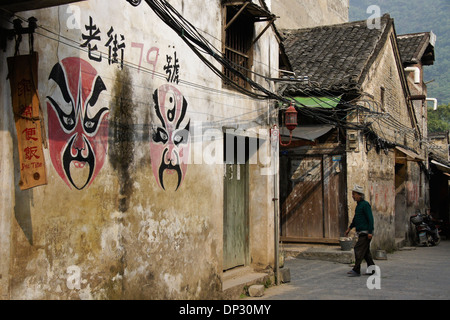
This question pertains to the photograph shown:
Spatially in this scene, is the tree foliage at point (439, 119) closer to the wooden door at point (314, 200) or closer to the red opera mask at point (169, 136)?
the wooden door at point (314, 200)

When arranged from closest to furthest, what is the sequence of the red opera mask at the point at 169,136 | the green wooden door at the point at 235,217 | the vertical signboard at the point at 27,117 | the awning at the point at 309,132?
the vertical signboard at the point at 27,117 < the red opera mask at the point at 169,136 < the green wooden door at the point at 235,217 < the awning at the point at 309,132

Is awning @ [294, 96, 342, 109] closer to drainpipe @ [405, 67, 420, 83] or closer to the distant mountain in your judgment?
drainpipe @ [405, 67, 420, 83]

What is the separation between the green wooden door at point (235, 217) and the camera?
1002 cm

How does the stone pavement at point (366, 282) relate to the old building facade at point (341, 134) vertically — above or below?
below

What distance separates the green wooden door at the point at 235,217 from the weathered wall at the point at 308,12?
44.8 ft

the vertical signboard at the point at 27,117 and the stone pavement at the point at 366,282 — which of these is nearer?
the vertical signboard at the point at 27,117

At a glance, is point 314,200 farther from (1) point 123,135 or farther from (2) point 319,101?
(1) point 123,135

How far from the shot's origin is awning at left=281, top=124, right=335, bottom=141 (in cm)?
1474

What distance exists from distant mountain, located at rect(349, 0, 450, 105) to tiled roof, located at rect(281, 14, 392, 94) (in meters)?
90.2

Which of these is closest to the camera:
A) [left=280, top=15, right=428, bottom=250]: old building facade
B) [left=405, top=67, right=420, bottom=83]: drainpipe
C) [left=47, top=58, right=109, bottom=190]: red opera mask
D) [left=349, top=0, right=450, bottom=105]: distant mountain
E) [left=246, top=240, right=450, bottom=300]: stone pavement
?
[left=47, top=58, right=109, bottom=190]: red opera mask

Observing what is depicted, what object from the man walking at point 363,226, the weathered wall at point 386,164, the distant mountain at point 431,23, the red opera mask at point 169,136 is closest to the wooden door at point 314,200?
the weathered wall at point 386,164

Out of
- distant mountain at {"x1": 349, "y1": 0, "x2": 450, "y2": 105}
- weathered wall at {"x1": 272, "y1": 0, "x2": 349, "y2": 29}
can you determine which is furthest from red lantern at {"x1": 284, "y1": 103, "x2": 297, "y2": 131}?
distant mountain at {"x1": 349, "y1": 0, "x2": 450, "y2": 105}

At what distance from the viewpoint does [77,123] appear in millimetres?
5738

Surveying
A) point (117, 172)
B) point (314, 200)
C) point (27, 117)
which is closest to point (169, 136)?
point (117, 172)
